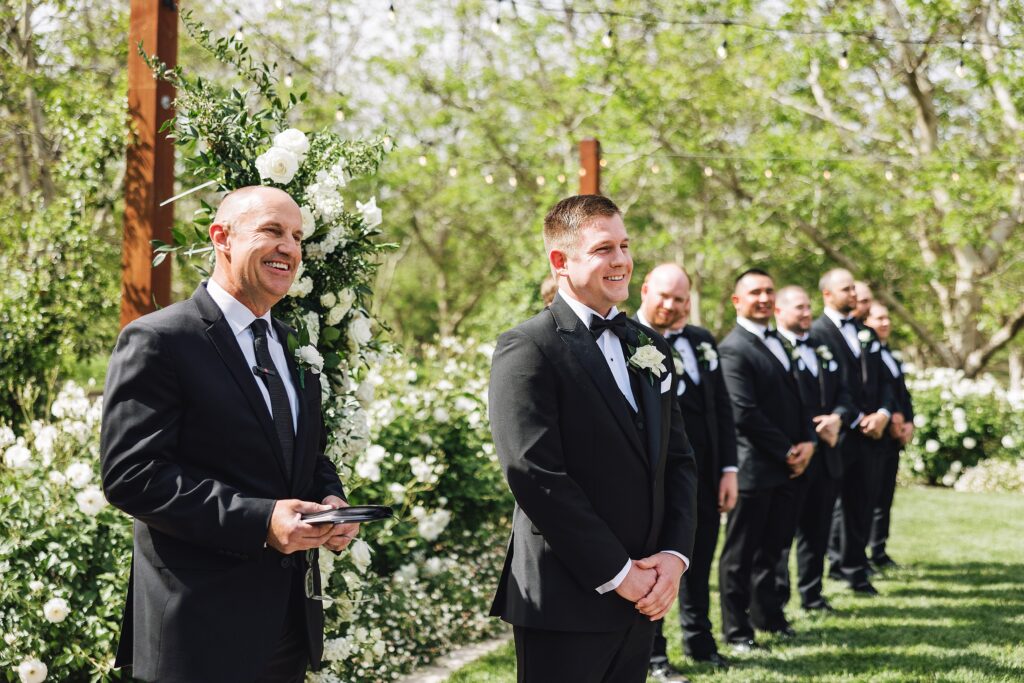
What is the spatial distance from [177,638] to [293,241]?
1.20 meters

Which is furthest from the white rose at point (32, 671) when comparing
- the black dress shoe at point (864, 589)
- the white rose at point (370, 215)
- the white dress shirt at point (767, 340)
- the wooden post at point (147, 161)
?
the black dress shoe at point (864, 589)

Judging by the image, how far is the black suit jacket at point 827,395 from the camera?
7.18 metres

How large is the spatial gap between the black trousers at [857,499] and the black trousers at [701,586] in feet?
9.16

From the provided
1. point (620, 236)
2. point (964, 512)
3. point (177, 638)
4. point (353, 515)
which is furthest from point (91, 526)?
point (964, 512)

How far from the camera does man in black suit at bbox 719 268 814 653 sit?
6.38m

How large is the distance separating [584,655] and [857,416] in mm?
5876

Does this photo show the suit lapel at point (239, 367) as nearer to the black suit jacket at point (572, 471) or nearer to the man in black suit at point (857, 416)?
the black suit jacket at point (572, 471)

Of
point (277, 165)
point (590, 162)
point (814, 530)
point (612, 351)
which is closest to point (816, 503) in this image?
point (814, 530)

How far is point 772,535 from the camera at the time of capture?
263 inches

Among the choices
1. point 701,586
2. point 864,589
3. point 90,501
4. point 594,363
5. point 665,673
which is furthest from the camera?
point 864,589

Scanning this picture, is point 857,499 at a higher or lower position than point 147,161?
lower

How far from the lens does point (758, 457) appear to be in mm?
6504

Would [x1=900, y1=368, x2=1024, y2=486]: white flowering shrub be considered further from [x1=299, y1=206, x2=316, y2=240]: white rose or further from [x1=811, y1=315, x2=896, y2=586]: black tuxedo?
[x1=299, y1=206, x2=316, y2=240]: white rose

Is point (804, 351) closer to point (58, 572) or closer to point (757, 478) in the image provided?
point (757, 478)
